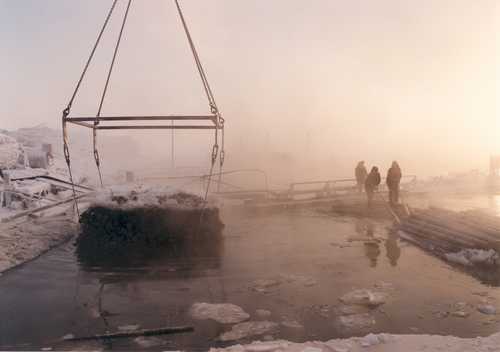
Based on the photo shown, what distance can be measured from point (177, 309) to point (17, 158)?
2041 cm

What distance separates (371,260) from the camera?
9.39 m

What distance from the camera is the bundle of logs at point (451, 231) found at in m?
9.39

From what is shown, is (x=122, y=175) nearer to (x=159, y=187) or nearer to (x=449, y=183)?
(x=159, y=187)

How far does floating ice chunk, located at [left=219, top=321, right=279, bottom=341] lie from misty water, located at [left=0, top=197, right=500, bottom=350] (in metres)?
0.16

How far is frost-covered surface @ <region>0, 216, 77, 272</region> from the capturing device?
9.12 meters

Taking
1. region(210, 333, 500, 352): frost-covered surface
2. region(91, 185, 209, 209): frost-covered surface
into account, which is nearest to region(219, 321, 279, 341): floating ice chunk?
region(210, 333, 500, 352): frost-covered surface

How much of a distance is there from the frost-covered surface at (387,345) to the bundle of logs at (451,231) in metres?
4.78

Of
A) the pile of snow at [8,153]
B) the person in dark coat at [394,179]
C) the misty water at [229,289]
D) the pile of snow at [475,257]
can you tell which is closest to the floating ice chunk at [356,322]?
the misty water at [229,289]

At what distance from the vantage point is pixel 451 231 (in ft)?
34.6

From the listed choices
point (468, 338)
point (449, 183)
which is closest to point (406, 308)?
point (468, 338)

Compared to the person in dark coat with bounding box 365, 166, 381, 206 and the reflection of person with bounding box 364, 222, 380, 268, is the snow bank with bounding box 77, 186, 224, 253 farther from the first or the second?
the person in dark coat with bounding box 365, 166, 381, 206

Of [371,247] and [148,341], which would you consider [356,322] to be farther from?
[371,247]

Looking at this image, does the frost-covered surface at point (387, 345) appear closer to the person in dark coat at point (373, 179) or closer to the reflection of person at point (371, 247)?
the reflection of person at point (371, 247)

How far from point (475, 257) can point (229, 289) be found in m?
6.07
